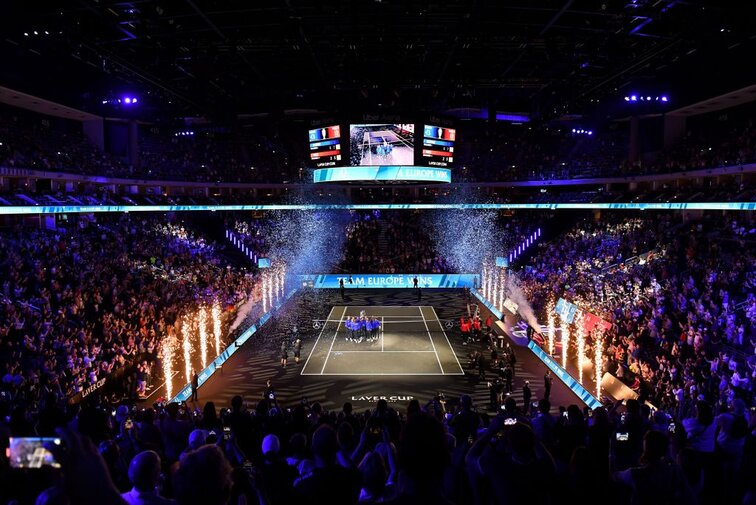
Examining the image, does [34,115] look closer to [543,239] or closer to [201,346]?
[201,346]

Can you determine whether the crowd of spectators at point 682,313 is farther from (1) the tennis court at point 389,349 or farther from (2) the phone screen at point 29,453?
(1) the tennis court at point 389,349

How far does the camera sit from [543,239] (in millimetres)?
45094

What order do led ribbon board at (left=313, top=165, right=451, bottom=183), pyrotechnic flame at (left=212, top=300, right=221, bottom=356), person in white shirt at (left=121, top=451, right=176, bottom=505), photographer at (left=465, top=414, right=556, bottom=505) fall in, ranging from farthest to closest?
pyrotechnic flame at (left=212, top=300, right=221, bottom=356)
led ribbon board at (left=313, top=165, right=451, bottom=183)
photographer at (left=465, top=414, right=556, bottom=505)
person in white shirt at (left=121, top=451, right=176, bottom=505)

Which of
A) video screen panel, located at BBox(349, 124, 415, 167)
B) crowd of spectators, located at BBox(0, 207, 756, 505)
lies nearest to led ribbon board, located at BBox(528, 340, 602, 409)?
crowd of spectators, located at BBox(0, 207, 756, 505)

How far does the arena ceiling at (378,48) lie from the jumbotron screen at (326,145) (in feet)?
6.33

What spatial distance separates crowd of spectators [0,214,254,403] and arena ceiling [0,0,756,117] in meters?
8.43

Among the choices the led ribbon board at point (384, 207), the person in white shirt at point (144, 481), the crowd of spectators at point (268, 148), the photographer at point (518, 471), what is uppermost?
the crowd of spectators at point (268, 148)

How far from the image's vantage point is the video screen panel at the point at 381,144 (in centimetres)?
2188

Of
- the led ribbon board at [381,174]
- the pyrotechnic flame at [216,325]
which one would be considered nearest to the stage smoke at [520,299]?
the led ribbon board at [381,174]

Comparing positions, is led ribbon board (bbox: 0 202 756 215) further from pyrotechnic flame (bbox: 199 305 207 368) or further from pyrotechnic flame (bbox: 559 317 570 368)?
pyrotechnic flame (bbox: 559 317 570 368)

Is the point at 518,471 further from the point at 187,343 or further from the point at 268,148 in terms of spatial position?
the point at 268,148

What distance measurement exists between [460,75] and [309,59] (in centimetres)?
637

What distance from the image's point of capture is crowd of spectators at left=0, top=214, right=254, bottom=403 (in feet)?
52.6

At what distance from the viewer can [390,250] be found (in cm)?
4525
